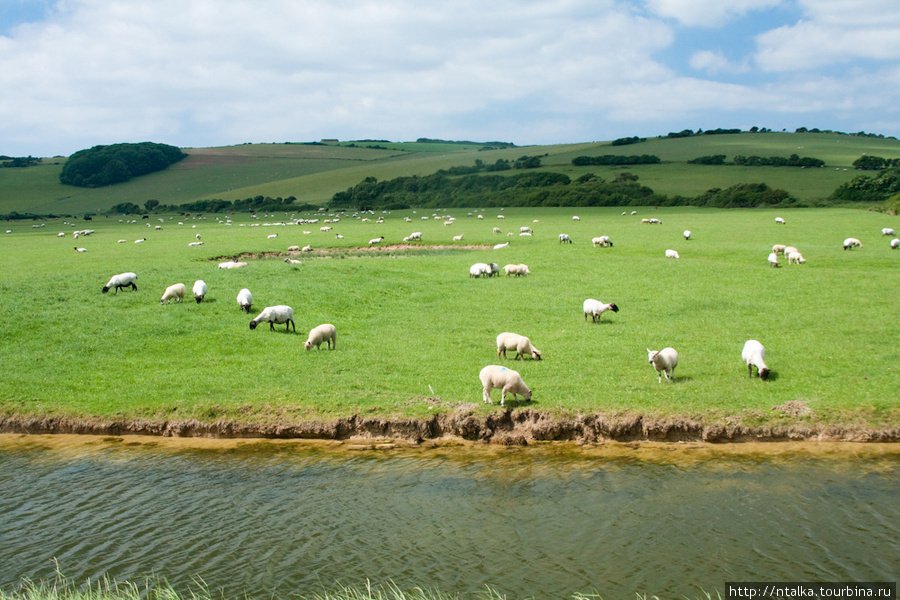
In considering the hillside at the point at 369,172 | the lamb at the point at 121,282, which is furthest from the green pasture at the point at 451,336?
the hillside at the point at 369,172

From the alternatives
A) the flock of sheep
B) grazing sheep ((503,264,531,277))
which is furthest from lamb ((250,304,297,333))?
grazing sheep ((503,264,531,277))

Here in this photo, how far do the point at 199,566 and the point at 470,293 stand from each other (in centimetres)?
1977

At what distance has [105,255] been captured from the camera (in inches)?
1747

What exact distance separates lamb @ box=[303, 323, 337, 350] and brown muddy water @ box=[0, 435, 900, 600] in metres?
5.65

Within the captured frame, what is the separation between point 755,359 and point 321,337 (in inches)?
491

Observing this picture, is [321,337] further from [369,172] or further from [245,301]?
[369,172]

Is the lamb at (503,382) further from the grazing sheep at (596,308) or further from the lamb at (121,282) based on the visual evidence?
the lamb at (121,282)

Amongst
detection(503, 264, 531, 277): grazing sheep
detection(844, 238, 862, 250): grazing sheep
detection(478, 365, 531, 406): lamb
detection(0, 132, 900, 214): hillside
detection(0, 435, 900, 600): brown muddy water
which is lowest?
detection(0, 435, 900, 600): brown muddy water

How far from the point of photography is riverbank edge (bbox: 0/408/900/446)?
14117 mm

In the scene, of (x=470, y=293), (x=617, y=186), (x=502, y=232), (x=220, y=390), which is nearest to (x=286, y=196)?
(x=617, y=186)

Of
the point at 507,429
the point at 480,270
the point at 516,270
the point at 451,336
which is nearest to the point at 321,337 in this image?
the point at 451,336

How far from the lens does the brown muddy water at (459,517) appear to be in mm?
9539

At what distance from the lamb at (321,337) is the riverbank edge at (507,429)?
187 inches

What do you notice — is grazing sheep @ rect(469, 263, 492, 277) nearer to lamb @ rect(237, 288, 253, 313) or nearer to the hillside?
lamb @ rect(237, 288, 253, 313)
